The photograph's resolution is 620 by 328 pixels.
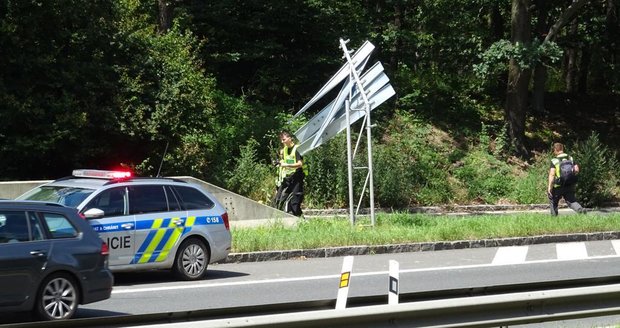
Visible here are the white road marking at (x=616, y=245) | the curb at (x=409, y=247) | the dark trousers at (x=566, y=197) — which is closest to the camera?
the curb at (x=409, y=247)

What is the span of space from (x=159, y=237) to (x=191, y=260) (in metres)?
0.72

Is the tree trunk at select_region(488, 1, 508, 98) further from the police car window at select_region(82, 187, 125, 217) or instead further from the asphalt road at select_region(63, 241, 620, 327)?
the police car window at select_region(82, 187, 125, 217)

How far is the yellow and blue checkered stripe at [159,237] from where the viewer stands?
506 inches

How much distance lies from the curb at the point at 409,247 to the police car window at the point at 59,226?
226 inches

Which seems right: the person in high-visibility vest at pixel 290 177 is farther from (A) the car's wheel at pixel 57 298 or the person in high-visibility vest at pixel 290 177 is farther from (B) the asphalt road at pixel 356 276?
(A) the car's wheel at pixel 57 298

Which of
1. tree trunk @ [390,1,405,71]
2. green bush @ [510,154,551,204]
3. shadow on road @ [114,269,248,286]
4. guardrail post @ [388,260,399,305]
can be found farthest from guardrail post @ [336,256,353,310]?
tree trunk @ [390,1,405,71]

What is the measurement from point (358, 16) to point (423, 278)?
1947 centimetres

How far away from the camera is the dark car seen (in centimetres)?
919

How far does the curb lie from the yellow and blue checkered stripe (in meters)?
2.41

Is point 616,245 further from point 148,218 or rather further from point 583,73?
point 583,73

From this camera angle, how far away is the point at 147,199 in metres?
13.2

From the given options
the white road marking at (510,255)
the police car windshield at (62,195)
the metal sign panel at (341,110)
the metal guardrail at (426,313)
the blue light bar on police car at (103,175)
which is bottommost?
the white road marking at (510,255)

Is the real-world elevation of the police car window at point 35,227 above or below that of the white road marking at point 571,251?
above

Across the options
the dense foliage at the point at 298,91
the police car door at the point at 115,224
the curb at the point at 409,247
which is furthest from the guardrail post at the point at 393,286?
the dense foliage at the point at 298,91
